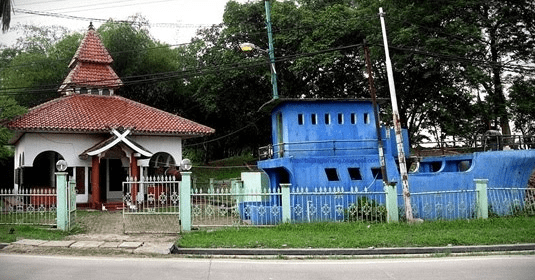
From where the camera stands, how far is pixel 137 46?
35.6m

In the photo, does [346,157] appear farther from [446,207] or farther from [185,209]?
[185,209]

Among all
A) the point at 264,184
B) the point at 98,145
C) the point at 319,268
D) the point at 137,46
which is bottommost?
the point at 319,268

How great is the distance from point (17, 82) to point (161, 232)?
94.0ft

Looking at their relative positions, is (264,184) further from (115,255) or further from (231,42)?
(231,42)

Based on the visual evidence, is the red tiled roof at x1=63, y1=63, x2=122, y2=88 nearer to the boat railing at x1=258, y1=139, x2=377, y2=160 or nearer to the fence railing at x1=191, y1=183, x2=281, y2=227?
the boat railing at x1=258, y1=139, x2=377, y2=160

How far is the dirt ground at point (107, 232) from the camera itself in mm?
12094

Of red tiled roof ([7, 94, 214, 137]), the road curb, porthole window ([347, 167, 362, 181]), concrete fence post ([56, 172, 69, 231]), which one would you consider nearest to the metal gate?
concrete fence post ([56, 172, 69, 231])

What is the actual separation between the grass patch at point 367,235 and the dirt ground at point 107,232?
83 centimetres

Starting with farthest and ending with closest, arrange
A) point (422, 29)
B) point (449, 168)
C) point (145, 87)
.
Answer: point (145, 87), point (422, 29), point (449, 168)

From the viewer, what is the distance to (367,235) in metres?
11.8

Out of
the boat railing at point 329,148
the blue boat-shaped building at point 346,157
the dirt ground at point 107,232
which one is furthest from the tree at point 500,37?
the dirt ground at point 107,232

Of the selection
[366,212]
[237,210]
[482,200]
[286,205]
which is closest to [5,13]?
[237,210]

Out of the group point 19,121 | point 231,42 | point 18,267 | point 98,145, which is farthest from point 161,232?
point 231,42

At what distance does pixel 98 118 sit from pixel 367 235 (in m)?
15.8
